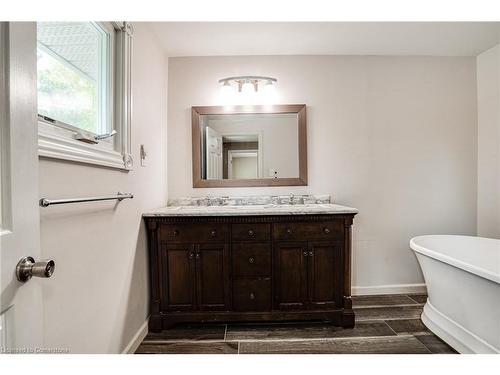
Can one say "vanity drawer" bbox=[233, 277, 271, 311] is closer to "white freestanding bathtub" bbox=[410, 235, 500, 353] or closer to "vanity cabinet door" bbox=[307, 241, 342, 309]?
"vanity cabinet door" bbox=[307, 241, 342, 309]

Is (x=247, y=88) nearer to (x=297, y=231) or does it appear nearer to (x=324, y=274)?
(x=297, y=231)

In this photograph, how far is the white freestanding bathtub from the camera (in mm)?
1490

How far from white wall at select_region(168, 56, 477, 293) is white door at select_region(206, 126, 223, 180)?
0.16 meters

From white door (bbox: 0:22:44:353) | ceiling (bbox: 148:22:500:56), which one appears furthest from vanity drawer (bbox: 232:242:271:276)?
ceiling (bbox: 148:22:500:56)

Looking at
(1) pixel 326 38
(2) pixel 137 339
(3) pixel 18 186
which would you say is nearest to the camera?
(3) pixel 18 186

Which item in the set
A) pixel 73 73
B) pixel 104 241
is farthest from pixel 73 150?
pixel 104 241

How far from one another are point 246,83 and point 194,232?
1480 mm

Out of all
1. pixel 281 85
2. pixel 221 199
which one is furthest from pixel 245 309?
pixel 281 85

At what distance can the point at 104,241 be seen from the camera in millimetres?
1397

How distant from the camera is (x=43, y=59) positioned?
104 centimetres

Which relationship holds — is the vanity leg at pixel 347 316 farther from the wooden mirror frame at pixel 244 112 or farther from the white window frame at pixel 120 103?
the white window frame at pixel 120 103

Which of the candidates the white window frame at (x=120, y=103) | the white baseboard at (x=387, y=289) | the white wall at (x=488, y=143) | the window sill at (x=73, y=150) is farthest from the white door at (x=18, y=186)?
the white wall at (x=488, y=143)

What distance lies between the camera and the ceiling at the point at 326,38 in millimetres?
2064

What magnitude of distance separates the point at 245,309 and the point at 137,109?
1.67m
